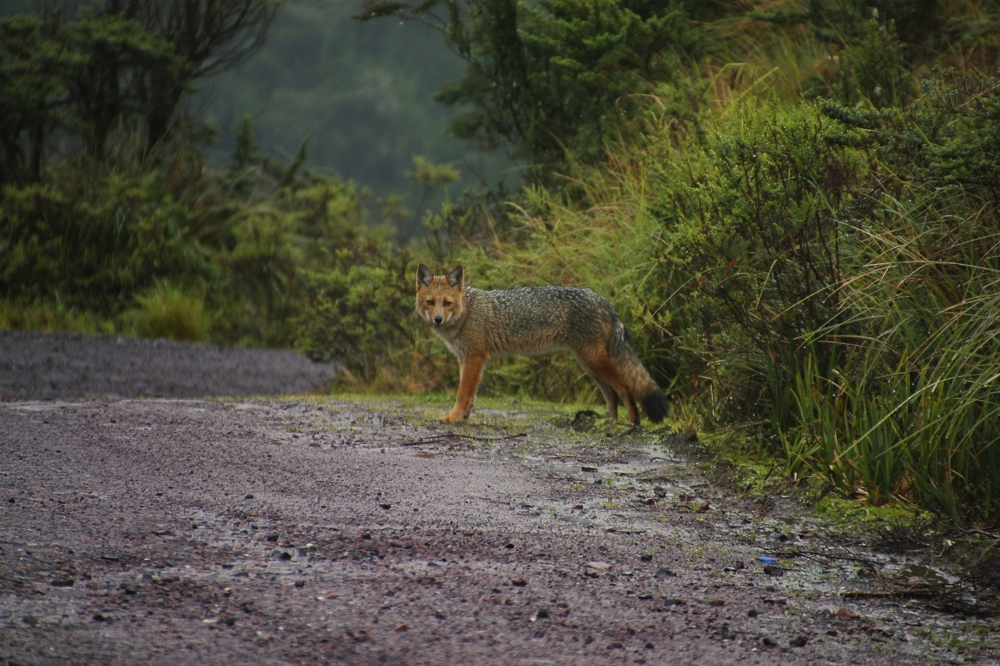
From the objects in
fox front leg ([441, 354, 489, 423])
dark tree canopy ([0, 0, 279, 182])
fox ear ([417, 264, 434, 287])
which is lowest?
fox front leg ([441, 354, 489, 423])

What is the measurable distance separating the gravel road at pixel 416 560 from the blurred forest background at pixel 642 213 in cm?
78

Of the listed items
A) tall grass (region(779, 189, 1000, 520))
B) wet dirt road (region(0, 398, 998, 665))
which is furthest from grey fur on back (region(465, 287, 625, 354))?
tall grass (region(779, 189, 1000, 520))

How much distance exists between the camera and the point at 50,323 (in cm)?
1419

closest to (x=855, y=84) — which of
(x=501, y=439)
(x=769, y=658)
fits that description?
(x=501, y=439)

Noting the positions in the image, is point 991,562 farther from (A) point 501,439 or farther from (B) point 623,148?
(B) point 623,148

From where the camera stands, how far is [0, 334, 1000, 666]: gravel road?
10.4 ft

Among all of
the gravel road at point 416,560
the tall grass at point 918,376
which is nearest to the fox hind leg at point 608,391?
the gravel road at point 416,560

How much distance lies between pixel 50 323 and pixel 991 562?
12.8m

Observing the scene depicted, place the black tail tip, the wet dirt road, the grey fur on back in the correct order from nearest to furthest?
1. the wet dirt road
2. the black tail tip
3. the grey fur on back

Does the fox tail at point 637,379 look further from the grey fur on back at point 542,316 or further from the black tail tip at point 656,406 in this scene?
the grey fur on back at point 542,316

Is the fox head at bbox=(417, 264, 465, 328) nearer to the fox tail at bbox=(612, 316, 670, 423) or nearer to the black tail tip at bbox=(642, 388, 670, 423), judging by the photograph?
the fox tail at bbox=(612, 316, 670, 423)

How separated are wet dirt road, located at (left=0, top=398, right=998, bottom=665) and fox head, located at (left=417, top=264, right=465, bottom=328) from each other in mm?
1750

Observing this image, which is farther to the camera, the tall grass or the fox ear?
the fox ear

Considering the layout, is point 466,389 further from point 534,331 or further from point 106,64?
point 106,64
